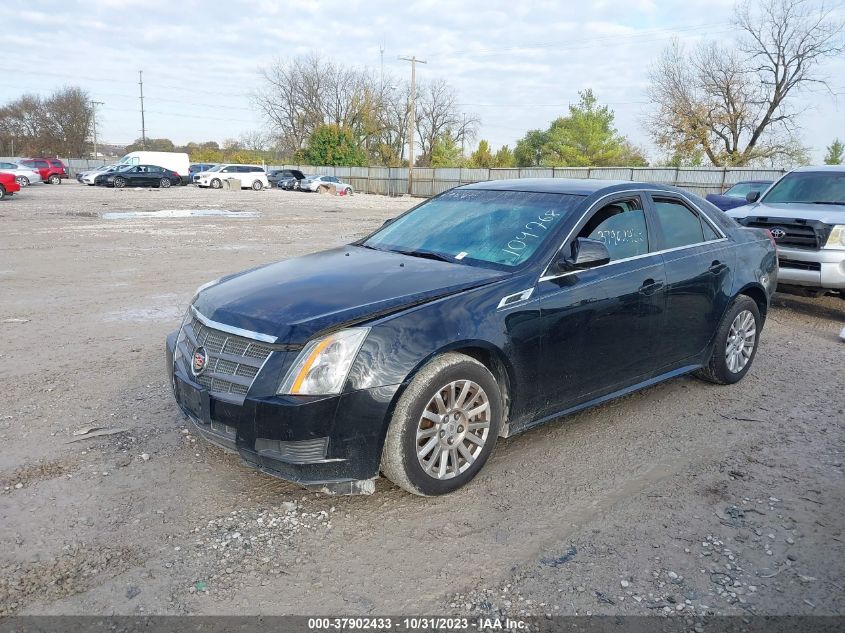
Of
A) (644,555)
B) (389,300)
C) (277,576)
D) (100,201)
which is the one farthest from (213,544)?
(100,201)

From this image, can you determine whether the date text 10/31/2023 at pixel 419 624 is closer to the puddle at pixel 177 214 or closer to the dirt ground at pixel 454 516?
the dirt ground at pixel 454 516

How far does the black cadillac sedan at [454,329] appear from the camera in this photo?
324 centimetres

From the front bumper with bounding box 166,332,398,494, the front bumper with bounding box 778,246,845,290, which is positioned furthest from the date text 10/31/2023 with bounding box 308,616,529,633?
the front bumper with bounding box 778,246,845,290

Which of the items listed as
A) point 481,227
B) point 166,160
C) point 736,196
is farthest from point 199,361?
point 166,160

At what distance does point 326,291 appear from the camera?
365cm

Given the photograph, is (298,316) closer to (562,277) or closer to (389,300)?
(389,300)

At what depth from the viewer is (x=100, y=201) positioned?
27.0m

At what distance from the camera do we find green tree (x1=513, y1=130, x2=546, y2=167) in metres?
67.8

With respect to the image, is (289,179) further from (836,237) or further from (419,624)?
(419,624)

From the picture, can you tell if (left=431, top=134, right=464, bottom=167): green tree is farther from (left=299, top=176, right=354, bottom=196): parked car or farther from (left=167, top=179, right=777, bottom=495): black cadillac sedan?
(left=167, top=179, right=777, bottom=495): black cadillac sedan

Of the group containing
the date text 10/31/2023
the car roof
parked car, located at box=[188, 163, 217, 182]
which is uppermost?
parked car, located at box=[188, 163, 217, 182]

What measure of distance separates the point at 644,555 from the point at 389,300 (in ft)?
5.67

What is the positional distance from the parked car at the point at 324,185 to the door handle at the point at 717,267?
42635 millimetres

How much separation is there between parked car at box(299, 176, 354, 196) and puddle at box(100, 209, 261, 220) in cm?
2252
